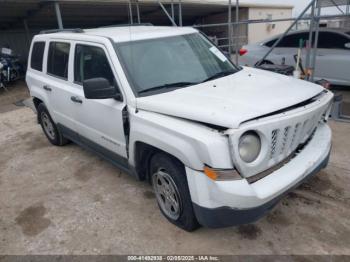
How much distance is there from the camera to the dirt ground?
2746 millimetres

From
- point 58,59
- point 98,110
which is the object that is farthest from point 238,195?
point 58,59

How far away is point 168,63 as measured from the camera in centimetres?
324

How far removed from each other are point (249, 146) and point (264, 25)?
949 inches

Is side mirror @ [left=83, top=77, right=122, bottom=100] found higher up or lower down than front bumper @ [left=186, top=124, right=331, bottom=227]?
higher up

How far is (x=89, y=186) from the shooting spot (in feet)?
13.0

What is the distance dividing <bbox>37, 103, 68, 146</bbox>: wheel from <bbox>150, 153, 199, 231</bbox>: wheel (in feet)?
8.77

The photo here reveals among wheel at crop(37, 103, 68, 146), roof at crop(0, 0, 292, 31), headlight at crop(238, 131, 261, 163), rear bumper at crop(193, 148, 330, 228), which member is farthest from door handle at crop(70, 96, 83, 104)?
roof at crop(0, 0, 292, 31)

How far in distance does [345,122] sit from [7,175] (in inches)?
216

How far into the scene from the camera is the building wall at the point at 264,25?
2236cm

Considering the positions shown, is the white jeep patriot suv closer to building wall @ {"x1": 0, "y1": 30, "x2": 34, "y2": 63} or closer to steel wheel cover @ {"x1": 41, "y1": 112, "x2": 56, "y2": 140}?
steel wheel cover @ {"x1": 41, "y1": 112, "x2": 56, "y2": 140}

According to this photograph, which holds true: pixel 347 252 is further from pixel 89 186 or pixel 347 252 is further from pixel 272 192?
pixel 89 186

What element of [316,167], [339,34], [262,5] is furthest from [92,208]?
[262,5]

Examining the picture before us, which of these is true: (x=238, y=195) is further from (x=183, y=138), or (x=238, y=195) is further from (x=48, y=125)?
(x=48, y=125)

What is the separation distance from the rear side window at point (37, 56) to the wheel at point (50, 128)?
0.64 metres
